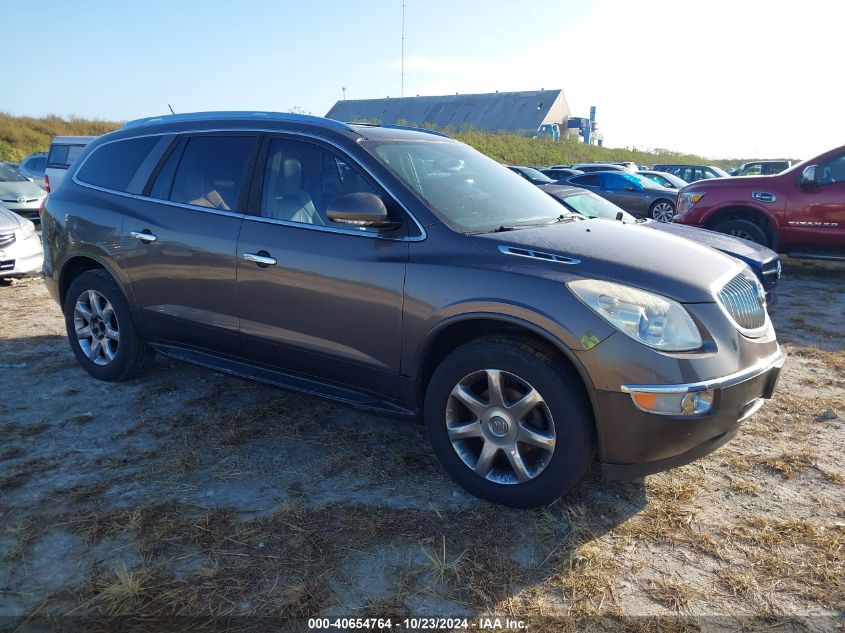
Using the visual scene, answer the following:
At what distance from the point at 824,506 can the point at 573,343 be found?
160 cm

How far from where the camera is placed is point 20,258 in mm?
8133

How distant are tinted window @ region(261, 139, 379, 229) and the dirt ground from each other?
133cm

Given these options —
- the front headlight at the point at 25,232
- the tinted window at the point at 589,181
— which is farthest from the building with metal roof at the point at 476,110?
the front headlight at the point at 25,232

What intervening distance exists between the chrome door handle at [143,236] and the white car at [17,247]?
456 centimetres

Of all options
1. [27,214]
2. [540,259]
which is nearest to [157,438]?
[540,259]

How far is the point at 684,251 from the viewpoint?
10.8ft

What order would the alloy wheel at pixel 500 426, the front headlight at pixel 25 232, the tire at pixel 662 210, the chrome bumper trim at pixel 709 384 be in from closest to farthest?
the chrome bumper trim at pixel 709 384, the alloy wheel at pixel 500 426, the front headlight at pixel 25 232, the tire at pixel 662 210

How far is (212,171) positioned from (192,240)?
461 millimetres

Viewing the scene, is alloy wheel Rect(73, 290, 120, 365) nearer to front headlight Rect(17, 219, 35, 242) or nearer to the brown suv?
the brown suv

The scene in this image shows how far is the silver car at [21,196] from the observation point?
1297 centimetres

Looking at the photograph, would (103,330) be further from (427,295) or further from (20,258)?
(20,258)

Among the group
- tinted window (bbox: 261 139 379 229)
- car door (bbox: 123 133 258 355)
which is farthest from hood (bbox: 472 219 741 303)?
car door (bbox: 123 133 258 355)

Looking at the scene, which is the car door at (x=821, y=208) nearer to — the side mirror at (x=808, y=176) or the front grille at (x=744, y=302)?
the side mirror at (x=808, y=176)

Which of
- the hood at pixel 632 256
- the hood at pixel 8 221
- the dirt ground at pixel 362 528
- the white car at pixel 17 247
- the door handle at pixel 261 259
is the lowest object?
the dirt ground at pixel 362 528
